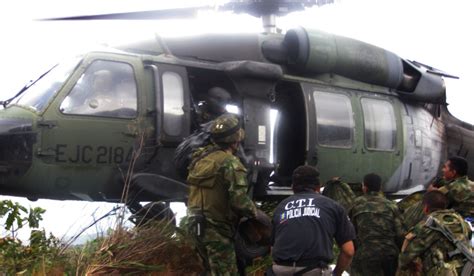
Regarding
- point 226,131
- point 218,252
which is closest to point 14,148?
point 226,131

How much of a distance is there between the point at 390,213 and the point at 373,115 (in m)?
3.18

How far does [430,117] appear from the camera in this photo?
10.3m

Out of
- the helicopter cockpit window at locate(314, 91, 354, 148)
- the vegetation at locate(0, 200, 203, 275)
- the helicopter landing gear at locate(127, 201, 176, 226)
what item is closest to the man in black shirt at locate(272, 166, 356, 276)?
the vegetation at locate(0, 200, 203, 275)

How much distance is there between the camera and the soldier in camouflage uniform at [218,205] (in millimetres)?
4934

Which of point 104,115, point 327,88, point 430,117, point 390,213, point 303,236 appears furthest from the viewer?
point 430,117

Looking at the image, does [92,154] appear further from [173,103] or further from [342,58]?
[342,58]

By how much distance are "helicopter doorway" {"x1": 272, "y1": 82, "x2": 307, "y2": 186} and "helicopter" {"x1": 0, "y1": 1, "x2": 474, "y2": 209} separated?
0.02 metres

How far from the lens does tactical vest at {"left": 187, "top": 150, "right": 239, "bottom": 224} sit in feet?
16.6

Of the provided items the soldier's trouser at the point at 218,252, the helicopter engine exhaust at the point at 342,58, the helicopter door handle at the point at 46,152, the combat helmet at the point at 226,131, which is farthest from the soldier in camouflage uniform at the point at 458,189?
the helicopter door handle at the point at 46,152

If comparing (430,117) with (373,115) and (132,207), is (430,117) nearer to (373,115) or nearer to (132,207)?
(373,115)

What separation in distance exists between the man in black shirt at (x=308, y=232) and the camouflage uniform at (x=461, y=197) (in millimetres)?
2061

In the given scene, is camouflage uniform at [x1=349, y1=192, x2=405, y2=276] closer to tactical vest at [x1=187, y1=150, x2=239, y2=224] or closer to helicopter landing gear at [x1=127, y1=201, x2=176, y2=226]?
tactical vest at [x1=187, y1=150, x2=239, y2=224]

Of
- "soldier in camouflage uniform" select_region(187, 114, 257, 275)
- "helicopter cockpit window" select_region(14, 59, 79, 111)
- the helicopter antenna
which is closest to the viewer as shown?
"soldier in camouflage uniform" select_region(187, 114, 257, 275)

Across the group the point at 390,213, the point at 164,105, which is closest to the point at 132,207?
the point at 164,105
